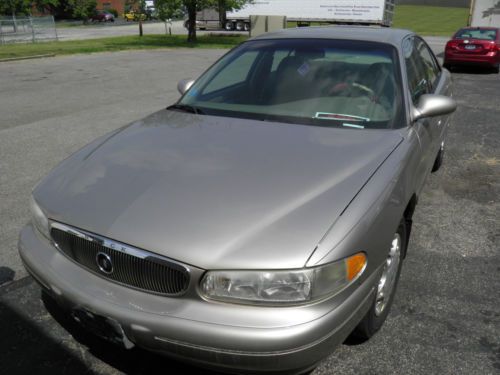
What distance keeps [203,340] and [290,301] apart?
37cm

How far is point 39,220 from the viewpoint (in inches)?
94.0

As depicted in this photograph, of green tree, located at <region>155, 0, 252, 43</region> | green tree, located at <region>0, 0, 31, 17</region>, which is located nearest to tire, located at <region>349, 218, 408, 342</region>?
green tree, located at <region>155, 0, 252, 43</region>

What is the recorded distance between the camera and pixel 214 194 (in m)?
2.18

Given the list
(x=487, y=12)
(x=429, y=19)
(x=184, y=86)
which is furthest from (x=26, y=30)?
(x=429, y=19)

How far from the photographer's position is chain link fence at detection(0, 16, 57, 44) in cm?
2411

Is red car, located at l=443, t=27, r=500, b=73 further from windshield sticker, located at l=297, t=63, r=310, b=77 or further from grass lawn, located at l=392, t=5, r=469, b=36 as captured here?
grass lawn, located at l=392, t=5, r=469, b=36

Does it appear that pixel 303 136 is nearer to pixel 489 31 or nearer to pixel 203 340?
pixel 203 340

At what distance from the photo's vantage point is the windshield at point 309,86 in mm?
3104

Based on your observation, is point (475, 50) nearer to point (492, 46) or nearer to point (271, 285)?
point (492, 46)

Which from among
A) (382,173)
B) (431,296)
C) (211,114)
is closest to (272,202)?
(382,173)

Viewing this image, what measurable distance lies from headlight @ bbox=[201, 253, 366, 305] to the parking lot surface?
0.73 m

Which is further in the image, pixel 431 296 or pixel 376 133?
pixel 431 296

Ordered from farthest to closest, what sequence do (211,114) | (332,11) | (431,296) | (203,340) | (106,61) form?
1. (332,11)
2. (106,61)
3. (211,114)
4. (431,296)
5. (203,340)

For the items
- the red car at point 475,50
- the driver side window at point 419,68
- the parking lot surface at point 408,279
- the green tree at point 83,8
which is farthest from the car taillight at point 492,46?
the green tree at point 83,8
